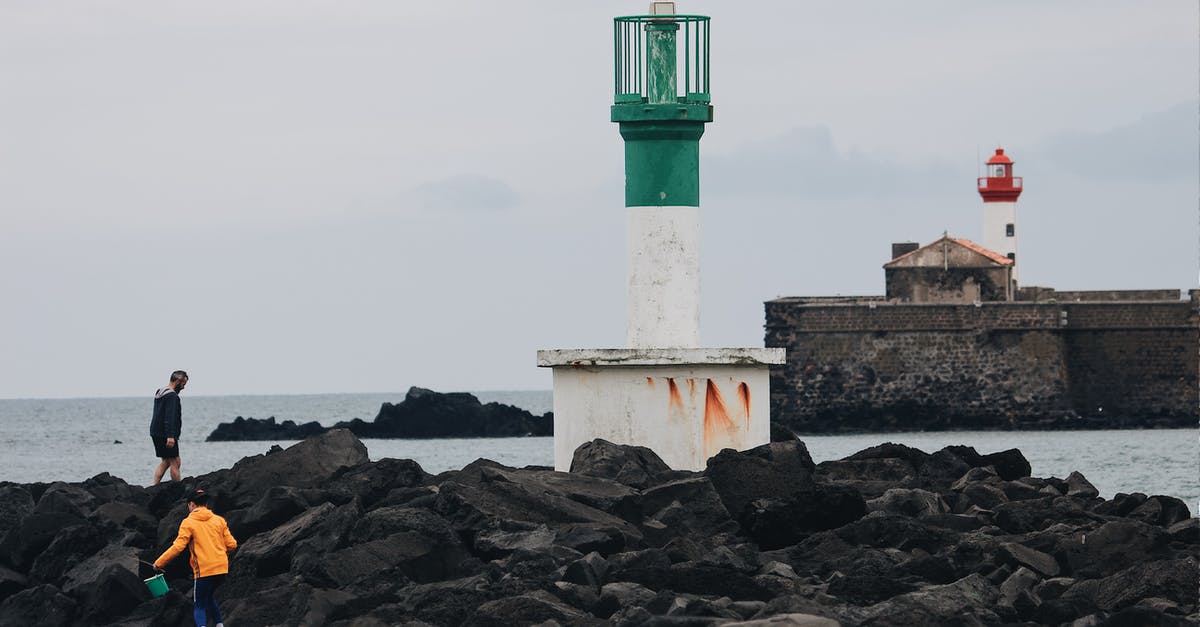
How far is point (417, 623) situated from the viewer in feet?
25.9

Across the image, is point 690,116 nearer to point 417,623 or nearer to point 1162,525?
point 1162,525

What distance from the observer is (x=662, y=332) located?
457 inches

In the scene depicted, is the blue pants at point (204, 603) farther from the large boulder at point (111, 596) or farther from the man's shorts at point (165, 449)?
the man's shorts at point (165, 449)

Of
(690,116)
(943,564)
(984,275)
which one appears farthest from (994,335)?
(943,564)

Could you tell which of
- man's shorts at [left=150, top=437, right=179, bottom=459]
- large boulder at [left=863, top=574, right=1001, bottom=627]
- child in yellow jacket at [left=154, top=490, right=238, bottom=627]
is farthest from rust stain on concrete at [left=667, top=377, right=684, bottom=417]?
large boulder at [left=863, top=574, right=1001, bottom=627]

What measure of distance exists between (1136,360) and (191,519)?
37.2 metres

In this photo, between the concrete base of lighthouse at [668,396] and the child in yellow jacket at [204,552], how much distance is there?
115 inches

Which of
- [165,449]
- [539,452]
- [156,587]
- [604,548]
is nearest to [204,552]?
[156,587]

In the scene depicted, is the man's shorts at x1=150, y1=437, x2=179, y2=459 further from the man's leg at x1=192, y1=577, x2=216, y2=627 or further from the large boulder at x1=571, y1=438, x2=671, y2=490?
the man's leg at x1=192, y1=577, x2=216, y2=627

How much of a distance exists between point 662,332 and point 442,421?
1490 inches

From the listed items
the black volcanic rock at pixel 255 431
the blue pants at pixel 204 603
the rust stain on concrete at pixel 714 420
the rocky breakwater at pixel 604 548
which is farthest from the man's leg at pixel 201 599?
the black volcanic rock at pixel 255 431

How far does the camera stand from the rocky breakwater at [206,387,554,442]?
160 ft

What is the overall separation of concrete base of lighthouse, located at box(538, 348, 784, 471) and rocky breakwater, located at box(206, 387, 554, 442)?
3652 cm

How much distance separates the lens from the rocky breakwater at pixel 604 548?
8094 millimetres
